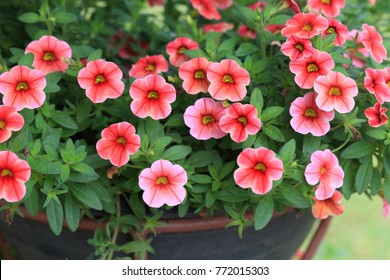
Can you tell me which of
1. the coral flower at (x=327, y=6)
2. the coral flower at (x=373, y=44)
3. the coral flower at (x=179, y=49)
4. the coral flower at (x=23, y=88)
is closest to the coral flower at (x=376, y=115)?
the coral flower at (x=373, y=44)

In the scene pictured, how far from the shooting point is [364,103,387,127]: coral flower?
3.54 feet

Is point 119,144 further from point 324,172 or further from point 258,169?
point 324,172

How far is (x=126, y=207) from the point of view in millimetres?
1200

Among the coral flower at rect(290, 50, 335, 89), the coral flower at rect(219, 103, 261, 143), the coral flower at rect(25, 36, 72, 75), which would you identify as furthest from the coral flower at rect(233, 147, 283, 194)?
the coral flower at rect(25, 36, 72, 75)

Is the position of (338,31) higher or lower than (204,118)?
higher

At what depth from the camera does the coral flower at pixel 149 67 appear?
48.3 inches

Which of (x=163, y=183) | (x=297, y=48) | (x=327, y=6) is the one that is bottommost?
(x=163, y=183)

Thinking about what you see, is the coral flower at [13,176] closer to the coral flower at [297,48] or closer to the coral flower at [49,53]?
the coral flower at [49,53]

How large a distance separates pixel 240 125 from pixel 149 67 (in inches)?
10.5

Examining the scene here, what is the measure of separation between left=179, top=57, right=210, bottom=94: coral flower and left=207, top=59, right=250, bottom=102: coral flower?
0.12ft

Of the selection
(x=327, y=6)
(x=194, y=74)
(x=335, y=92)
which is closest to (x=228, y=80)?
(x=194, y=74)

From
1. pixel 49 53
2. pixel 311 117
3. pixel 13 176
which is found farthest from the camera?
pixel 49 53

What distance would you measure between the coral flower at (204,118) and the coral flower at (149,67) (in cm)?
16

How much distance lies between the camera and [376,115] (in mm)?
1088
